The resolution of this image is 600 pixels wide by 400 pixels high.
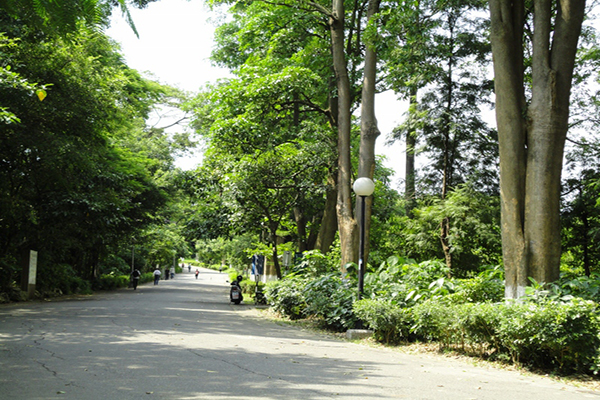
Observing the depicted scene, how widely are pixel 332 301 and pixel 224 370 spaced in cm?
688

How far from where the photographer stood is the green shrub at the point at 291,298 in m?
15.8

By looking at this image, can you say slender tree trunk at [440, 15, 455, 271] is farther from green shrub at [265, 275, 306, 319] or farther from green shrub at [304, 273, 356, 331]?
green shrub at [304, 273, 356, 331]

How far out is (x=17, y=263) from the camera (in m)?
23.0

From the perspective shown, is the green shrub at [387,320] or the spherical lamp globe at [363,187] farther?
the spherical lamp globe at [363,187]

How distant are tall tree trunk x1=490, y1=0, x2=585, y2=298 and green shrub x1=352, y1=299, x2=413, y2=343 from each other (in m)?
2.02

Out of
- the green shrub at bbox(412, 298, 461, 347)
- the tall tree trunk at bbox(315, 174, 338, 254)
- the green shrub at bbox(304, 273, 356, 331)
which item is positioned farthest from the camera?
the tall tree trunk at bbox(315, 174, 338, 254)

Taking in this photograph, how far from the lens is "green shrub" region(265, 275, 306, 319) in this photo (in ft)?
52.0

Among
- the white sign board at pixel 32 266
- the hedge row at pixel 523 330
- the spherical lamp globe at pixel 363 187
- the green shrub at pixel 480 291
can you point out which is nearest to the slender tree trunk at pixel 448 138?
the spherical lamp globe at pixel 363 187

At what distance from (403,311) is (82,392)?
22.0ft

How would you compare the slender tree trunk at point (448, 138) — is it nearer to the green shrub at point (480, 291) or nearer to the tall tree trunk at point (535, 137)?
the green shrub at point (480, 291)

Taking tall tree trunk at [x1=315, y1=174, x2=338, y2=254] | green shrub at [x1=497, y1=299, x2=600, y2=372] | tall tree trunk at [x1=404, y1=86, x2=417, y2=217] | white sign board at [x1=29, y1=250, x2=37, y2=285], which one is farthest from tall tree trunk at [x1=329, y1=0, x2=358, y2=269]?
white sign board at [x1=29, y1=250, x2=37, y2=285]

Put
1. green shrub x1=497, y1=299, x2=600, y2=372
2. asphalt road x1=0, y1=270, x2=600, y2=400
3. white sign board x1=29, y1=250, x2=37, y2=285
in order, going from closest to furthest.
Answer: asphalt road x1=0, y1=270, x2=600, y2=400
green shrub x1=497, y1=299, x2=600, y2=372
white sign board x1=29, y1=250, x2=37, y2=285

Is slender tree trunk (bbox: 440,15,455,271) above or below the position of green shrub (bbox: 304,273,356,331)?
above

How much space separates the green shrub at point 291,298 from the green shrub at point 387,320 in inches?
166
